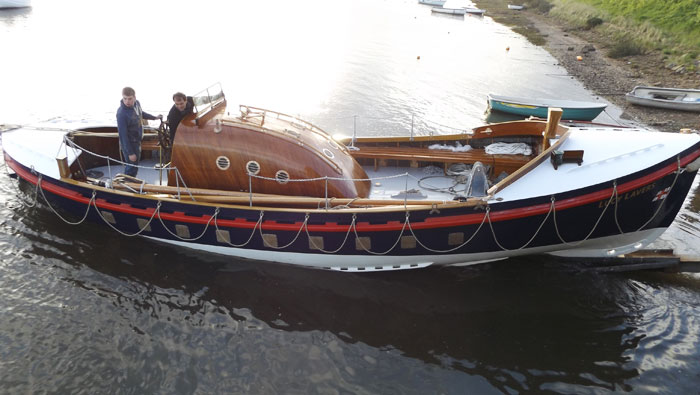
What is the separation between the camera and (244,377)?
7254 millimetres

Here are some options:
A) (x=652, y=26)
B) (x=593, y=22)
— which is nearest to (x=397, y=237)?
(x=652, y=26)

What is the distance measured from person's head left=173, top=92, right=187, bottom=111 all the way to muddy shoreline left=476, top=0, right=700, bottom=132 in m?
19.9

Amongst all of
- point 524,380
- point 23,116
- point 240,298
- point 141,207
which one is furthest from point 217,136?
point 23,116

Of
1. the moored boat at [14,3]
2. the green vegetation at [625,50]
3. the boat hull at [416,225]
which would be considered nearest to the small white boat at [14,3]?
the moored boat at [14,3]

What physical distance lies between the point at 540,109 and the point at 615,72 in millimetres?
11980

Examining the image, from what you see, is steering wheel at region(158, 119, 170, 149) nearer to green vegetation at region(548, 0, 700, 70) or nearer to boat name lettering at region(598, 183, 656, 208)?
boat name lettering at region(598, 183, 656, 208)

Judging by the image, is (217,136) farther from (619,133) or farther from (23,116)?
(23,116)

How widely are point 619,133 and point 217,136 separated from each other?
7734mm

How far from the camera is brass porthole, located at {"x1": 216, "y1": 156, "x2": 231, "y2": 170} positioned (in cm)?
893

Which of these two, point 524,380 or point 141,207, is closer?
point 524,380

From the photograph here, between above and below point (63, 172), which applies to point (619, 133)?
above

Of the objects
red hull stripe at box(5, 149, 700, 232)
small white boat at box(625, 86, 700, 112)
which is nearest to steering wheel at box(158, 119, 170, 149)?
red hull stripe at box(5, 149, 700, 232)

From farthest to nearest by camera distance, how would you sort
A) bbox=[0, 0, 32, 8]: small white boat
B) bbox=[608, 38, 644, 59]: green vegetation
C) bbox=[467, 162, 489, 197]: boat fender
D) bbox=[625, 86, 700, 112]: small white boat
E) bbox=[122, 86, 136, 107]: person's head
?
bbox=[0, 0, 32, 8]: small white boat < bbox=[608, 38, 644, 59]: green vegetation < bbox=[625, 86, 700, 112]: small white boat < bbox=[122, 86, 136, 107]: person's head < bbox=[467, 162, 489, 197]: boat fender

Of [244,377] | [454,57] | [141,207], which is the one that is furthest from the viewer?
[454,57]
